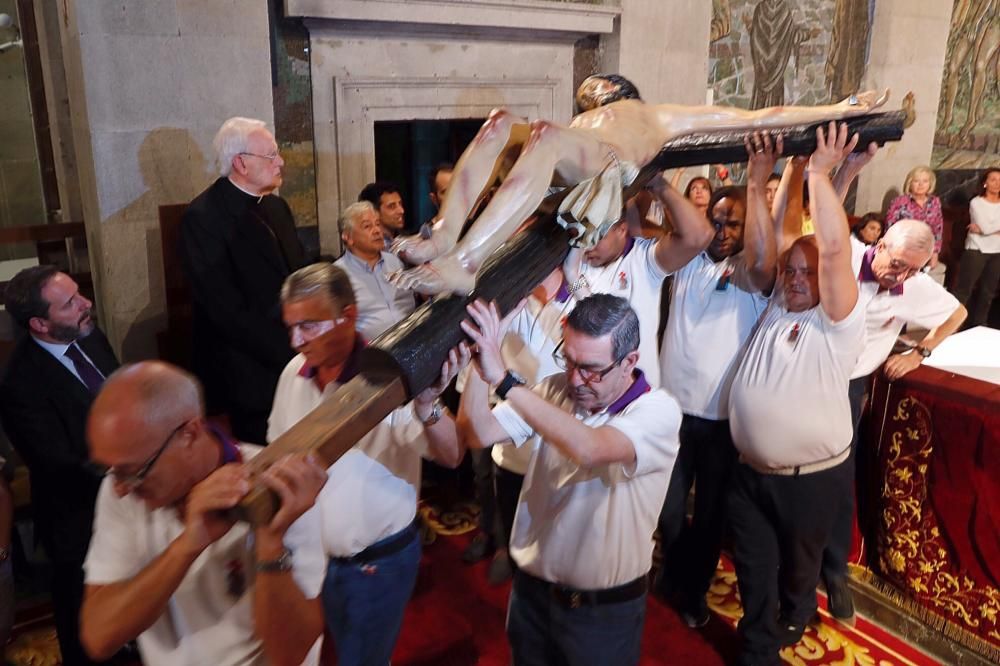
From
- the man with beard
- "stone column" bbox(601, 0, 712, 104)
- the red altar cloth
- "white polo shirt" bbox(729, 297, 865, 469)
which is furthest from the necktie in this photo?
"stone column" bbox(601, 0, 712, 104)

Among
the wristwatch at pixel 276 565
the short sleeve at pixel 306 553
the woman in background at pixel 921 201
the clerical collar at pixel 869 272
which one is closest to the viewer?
the wristwatch at pixel 276 565

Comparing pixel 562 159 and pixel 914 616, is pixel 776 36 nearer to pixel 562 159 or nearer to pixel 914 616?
→ pixel 914 616

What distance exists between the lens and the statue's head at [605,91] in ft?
8.13

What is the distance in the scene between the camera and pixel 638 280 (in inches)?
138

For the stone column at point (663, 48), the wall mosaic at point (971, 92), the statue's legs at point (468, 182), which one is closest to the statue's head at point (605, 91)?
the statue's legs at point (468, 182)

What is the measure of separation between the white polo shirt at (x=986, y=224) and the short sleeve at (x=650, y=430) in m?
7.94

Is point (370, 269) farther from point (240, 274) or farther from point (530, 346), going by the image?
point (530, 346)

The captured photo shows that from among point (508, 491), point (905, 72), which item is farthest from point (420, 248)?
point (905, 72)

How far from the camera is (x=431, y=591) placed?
154 inches

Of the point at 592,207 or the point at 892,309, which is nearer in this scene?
the point at 592,207

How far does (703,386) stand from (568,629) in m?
1.51

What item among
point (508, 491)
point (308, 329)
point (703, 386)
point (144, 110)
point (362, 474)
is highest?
point (144, 110)

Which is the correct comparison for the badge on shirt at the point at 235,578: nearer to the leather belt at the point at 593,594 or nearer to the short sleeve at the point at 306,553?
the short sleeve at the point at 306,553

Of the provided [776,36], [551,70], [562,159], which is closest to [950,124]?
[776,36]
